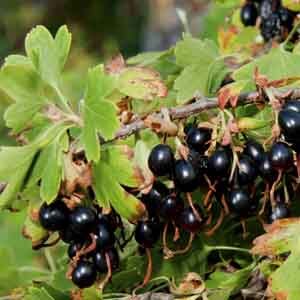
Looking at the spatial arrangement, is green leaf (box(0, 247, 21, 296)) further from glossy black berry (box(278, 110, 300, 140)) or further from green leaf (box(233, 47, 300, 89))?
glossy black berry (box(278, 110, 300, 140))

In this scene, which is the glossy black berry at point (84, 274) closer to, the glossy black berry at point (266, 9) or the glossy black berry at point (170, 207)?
the glossy black berry at point (170, 207)

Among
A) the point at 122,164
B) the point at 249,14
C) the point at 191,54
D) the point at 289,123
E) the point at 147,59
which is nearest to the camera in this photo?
the point at 289,123

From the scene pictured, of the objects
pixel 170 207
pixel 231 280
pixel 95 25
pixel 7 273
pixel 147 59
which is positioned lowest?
pixel 95 25

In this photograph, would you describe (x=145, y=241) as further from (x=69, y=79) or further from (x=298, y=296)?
(x=69, y=79)

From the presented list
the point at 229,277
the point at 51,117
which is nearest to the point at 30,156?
the point at 51,117

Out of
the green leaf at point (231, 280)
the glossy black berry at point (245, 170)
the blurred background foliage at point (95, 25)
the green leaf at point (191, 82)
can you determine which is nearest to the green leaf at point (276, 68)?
the green leaf at point (191, 82)

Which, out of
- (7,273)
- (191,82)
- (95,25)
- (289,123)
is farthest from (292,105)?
(95,25)

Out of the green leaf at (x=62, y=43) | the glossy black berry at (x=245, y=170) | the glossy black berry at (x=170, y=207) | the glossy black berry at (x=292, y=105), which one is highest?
the green leaf at (x=62, y=43)

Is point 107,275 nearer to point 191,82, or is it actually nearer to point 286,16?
point 191,82
